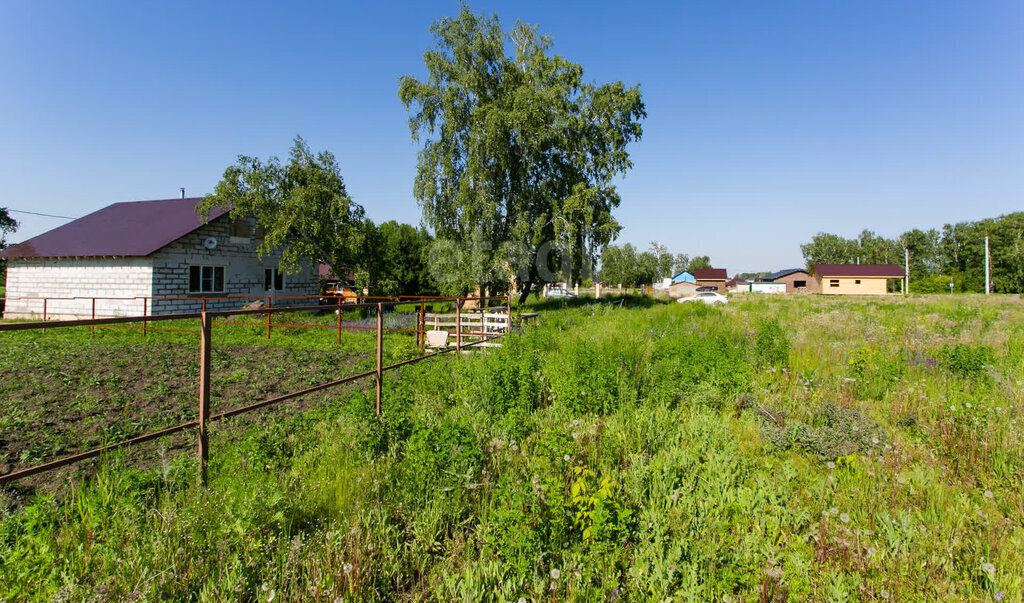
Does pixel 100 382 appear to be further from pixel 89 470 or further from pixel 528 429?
pixel 528 429

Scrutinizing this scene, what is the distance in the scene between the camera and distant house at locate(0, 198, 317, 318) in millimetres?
19469

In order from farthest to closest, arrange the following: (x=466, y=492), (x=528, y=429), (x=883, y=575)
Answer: (x=528, y=429), (x=466, y=492), (x=883, y=575)

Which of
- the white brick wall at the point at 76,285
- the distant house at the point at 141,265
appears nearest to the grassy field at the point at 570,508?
the distant house at the point at 141,265

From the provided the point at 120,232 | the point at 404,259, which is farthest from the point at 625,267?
the point at 120,232

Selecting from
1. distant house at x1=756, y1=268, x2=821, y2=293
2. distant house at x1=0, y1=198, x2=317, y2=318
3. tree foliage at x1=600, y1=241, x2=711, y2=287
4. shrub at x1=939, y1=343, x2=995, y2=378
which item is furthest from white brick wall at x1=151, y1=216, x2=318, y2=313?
distant house at x1=756, y1=268, x2=821, y2=293

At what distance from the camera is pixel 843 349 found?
9.33 m

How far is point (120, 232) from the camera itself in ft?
71.6

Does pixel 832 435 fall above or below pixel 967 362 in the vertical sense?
below

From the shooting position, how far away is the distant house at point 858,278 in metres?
62.2

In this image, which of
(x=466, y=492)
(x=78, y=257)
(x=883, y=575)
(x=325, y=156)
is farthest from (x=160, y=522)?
(x=78, y=257)

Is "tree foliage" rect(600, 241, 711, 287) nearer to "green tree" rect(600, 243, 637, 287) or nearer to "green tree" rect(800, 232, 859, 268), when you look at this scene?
"green tree" rect(600, 243, 637, 287)

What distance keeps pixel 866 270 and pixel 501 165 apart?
209 ft

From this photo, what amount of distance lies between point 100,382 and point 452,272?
15.3 metres

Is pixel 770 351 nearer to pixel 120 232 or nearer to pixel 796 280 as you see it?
pixel 120 232
